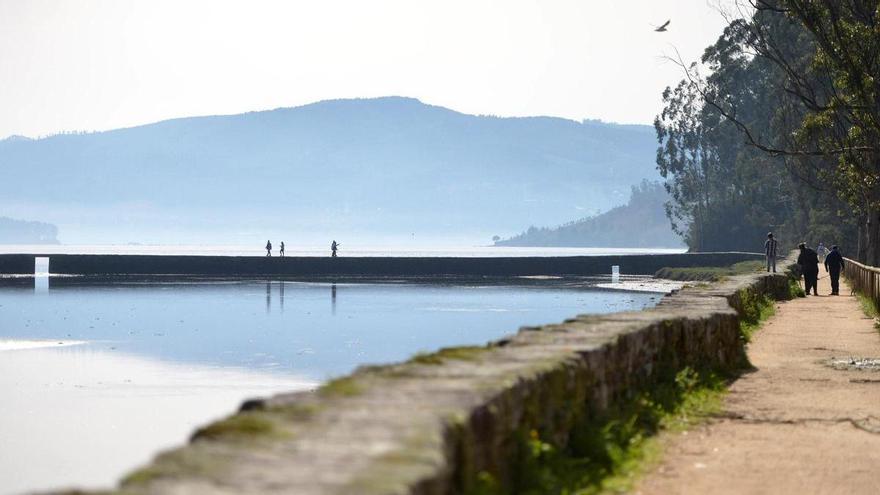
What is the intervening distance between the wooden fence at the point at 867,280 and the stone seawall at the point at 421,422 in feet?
60.6

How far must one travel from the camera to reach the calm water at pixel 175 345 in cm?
2206

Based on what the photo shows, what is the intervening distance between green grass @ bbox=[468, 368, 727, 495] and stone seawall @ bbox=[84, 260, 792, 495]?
8cm

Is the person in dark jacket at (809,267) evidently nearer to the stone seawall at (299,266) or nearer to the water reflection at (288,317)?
the water reflection at (288,317)

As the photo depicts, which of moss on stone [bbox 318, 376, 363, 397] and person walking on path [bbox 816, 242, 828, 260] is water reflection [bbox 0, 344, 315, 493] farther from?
person walking on path [bbox 816, 242, 828, 260]

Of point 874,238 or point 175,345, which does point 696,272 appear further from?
point 175,345

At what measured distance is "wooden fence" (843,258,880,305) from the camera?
2970 centimetres

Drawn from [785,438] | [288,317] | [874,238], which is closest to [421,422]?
[785,438]

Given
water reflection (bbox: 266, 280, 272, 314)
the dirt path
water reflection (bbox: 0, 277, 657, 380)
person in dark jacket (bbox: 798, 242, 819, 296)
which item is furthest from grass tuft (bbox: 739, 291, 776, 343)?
water reflection (bbox: 266, 280, 272, 314)

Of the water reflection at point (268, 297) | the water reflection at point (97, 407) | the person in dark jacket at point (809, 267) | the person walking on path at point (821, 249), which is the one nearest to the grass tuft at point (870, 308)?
the person in dark jacket at point (809, 267)

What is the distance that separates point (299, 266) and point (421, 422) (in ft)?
282

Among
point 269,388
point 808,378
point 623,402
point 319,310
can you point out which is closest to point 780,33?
point 319,310

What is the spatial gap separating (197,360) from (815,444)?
25.8m

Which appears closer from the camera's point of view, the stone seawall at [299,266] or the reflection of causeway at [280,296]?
the reflection of causeway at [280,296]

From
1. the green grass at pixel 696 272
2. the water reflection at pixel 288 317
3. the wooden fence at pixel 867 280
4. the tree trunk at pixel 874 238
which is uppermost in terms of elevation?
the tree trunk at pixel 874 238
